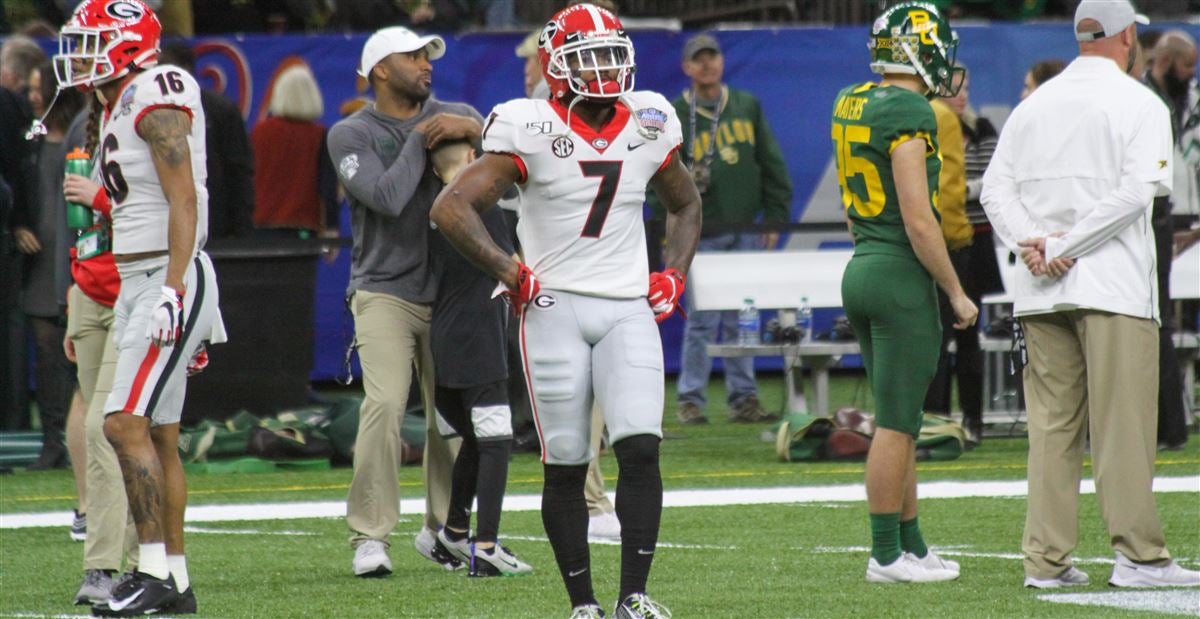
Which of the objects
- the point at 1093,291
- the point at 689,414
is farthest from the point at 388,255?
the point at 689,414

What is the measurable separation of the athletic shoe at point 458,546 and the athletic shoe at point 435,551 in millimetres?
27

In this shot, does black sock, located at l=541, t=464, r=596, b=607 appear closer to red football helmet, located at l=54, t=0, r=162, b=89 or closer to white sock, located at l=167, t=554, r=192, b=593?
white sock, located at l=167, t=554, r=192, b=593

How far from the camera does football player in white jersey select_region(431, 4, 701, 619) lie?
20.6ft

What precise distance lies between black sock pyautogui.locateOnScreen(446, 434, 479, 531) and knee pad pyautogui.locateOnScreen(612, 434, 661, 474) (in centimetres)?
190

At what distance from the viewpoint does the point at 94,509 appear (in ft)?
24.6

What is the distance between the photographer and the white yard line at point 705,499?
33.1 feet

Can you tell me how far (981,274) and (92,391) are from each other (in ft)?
20.2

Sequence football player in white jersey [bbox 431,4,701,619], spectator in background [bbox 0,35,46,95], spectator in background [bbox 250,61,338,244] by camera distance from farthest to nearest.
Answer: spectator in background [bbox 250,61,338,244] → spectator in background [bbox 0,35,46,95] → football player in white jersey [bbox 431,4,701,619]

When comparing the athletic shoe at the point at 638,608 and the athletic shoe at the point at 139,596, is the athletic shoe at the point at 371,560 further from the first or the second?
the athletic shoe at the point at 638,608

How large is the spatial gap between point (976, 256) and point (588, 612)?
670 cm

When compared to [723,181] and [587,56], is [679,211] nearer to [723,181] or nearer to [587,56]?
[587,56]

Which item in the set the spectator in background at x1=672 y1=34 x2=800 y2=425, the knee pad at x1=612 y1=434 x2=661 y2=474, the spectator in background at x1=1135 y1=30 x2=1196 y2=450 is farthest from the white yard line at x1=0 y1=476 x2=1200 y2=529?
the knee pad at x1=612 y1=434 x2=661 y2=474

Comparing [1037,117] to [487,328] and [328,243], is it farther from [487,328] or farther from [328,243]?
[328,243]

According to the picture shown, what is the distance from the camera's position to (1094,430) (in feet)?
23.7
